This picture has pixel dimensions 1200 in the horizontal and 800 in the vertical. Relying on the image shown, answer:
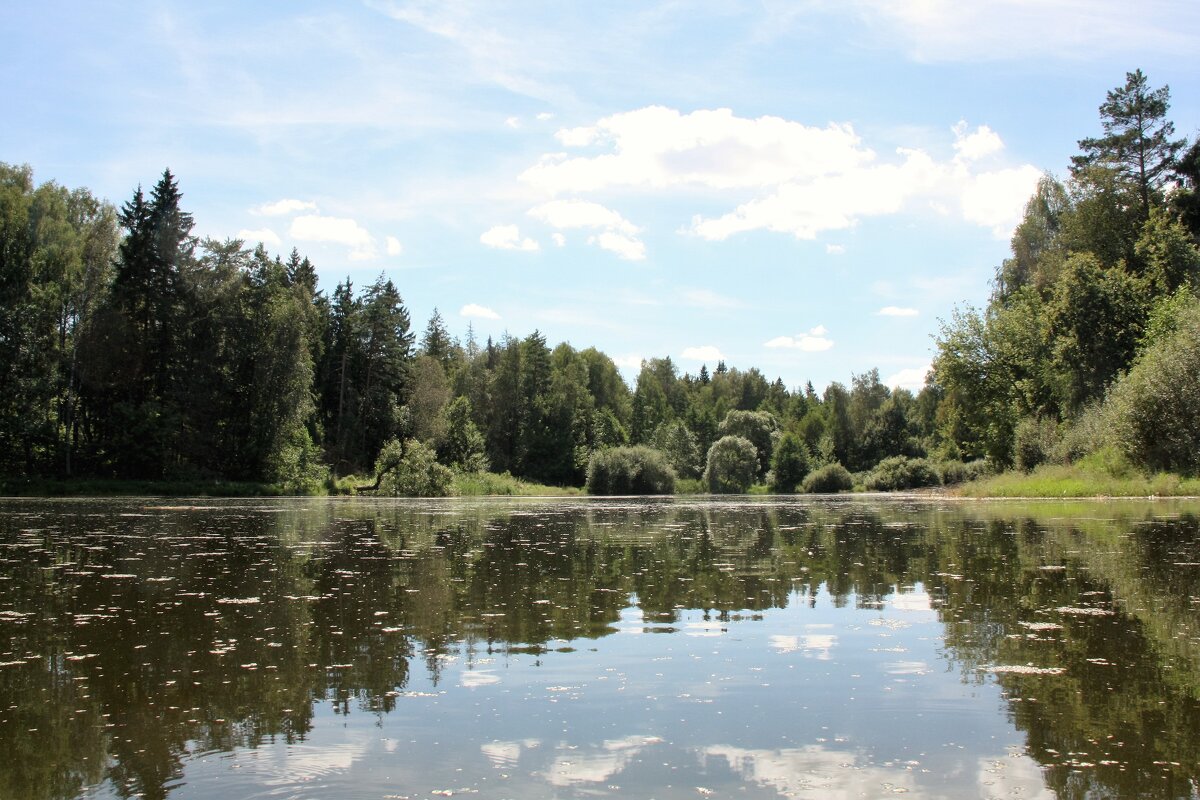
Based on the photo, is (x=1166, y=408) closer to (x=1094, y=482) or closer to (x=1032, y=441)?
(x=1094, y=482)

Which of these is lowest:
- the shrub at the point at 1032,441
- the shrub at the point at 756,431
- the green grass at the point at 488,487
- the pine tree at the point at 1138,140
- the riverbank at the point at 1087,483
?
the green grass at the point at 488,487

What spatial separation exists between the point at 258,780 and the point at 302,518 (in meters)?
25.6

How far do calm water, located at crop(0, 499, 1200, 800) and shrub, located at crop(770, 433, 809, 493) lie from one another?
265ft

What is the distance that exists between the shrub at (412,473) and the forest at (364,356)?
7.3 inches

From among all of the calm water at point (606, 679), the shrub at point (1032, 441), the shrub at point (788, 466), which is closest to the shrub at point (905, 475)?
the shrub at point (788, 466)

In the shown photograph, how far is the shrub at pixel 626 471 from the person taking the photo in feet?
246

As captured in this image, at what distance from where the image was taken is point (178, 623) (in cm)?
863

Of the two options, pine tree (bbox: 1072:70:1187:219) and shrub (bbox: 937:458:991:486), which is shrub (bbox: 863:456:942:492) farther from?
pine tree (bbox: 1072:70:1187:219)

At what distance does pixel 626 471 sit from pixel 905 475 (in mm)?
25005

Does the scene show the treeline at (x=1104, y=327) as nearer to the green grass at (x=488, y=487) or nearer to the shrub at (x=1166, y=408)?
the shrub at (x=1166, y=408)

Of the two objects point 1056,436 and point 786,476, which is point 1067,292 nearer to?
point 1056,436

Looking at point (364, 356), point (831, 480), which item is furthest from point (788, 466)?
point (364, 356)

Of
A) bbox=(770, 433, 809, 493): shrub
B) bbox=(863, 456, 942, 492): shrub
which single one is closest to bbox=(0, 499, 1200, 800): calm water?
bbox=(863, 456, 942, 492): shrub

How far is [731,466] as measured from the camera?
9000 cm
